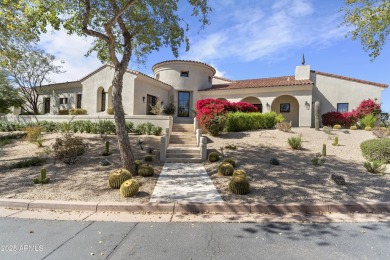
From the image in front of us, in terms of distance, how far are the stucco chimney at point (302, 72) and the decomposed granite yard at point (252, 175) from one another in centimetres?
988

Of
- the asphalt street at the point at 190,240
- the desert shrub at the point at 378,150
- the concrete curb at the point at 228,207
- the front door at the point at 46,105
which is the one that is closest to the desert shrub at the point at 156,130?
the concrete curb at the point at 228,207

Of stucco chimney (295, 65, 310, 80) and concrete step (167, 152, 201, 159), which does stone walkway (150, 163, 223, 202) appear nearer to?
concrete step (167, 152, 201, 159)

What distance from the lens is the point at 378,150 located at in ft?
31.3

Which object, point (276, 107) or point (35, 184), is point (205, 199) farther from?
point (276, 107)

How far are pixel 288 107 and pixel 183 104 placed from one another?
1019cm

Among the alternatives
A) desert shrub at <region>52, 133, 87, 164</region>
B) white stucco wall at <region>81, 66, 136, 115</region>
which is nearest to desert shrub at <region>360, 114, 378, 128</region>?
desert shrub at <region>52, 133, 87, 164</region>

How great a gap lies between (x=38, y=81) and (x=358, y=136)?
28.7 m

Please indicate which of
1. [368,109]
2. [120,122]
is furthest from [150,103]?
[368,109]

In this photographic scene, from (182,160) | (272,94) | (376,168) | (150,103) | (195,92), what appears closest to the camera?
(376,168)

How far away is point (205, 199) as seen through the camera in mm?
5664

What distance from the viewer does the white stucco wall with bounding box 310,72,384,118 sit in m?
19.2

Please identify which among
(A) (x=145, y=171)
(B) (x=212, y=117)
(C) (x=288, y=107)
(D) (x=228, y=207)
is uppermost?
(C) (x=288, y=107)

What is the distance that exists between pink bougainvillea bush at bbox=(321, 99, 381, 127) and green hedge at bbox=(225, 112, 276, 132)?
617 centimetres

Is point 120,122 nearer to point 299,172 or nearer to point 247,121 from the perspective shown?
point 299,172
